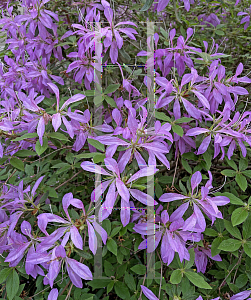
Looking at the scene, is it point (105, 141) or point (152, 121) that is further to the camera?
point (152, 121)

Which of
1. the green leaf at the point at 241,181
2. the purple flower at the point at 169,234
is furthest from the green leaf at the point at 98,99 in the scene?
the green leaf at the point at 241,181

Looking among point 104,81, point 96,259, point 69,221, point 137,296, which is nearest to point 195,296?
point 137,296

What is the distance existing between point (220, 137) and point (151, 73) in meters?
0.42

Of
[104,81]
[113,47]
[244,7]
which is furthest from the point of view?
[244,7]

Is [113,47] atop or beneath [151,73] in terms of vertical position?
atop

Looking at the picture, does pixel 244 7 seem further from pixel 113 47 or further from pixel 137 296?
pixel 137 296

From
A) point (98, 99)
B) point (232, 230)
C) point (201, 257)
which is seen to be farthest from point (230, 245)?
point (98, 99)

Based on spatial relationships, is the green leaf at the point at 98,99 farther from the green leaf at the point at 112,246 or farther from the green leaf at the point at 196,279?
the green leaf at the point at 196,279

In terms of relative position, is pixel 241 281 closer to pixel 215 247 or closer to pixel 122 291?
pixel 215 247

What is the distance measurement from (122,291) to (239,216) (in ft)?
1.71

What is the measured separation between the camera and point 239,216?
1038 mm

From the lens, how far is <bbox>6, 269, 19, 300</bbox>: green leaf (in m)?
1.00

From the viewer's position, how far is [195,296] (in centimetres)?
100

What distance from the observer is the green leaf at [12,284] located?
100 centimetres
